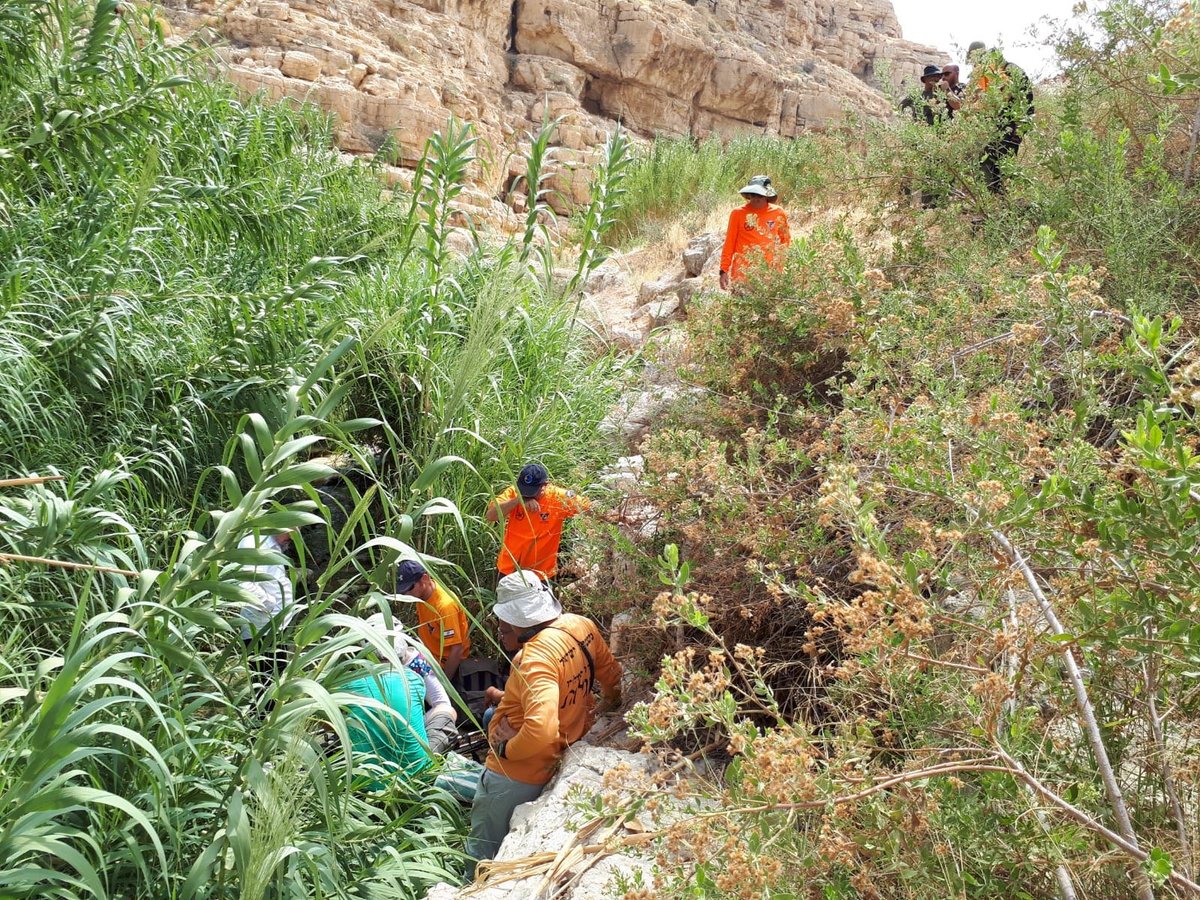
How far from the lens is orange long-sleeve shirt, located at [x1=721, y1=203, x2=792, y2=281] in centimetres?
506

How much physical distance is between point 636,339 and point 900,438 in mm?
5715

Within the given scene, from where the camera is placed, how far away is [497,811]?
330 centimetres

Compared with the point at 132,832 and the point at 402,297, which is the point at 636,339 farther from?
the point at 132,832

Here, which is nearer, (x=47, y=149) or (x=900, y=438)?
(x=900, y=438)

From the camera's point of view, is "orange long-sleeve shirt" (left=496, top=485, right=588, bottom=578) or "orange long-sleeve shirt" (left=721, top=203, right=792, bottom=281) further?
"orange long-sleeve shirt" (left=721, top=203, right=792, bottom=281)

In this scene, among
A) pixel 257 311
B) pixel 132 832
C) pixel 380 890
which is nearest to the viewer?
pixel 132 832

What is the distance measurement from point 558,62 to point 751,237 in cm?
2009

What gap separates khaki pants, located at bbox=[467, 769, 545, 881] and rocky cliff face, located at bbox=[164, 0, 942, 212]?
9.20 m

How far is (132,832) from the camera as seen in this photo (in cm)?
221

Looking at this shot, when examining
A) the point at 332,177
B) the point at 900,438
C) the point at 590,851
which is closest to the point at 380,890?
the point at 590,851

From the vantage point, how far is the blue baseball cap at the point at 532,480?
4.25m

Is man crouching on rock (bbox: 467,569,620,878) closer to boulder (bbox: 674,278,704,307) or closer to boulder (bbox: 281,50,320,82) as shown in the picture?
boulder (bbox: 674,278,704,307)

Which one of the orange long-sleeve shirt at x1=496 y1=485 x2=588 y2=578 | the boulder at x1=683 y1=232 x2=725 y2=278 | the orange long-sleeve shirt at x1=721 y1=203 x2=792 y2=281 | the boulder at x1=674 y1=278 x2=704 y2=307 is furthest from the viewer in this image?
the boulder at x1=683 y1=232 x2=725 y2=278

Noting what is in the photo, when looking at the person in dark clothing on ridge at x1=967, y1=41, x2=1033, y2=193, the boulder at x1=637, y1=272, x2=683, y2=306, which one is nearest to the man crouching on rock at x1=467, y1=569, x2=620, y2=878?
the person in dark clothing on ridge at x1=967, y1=41, x2=1033, y2=193
